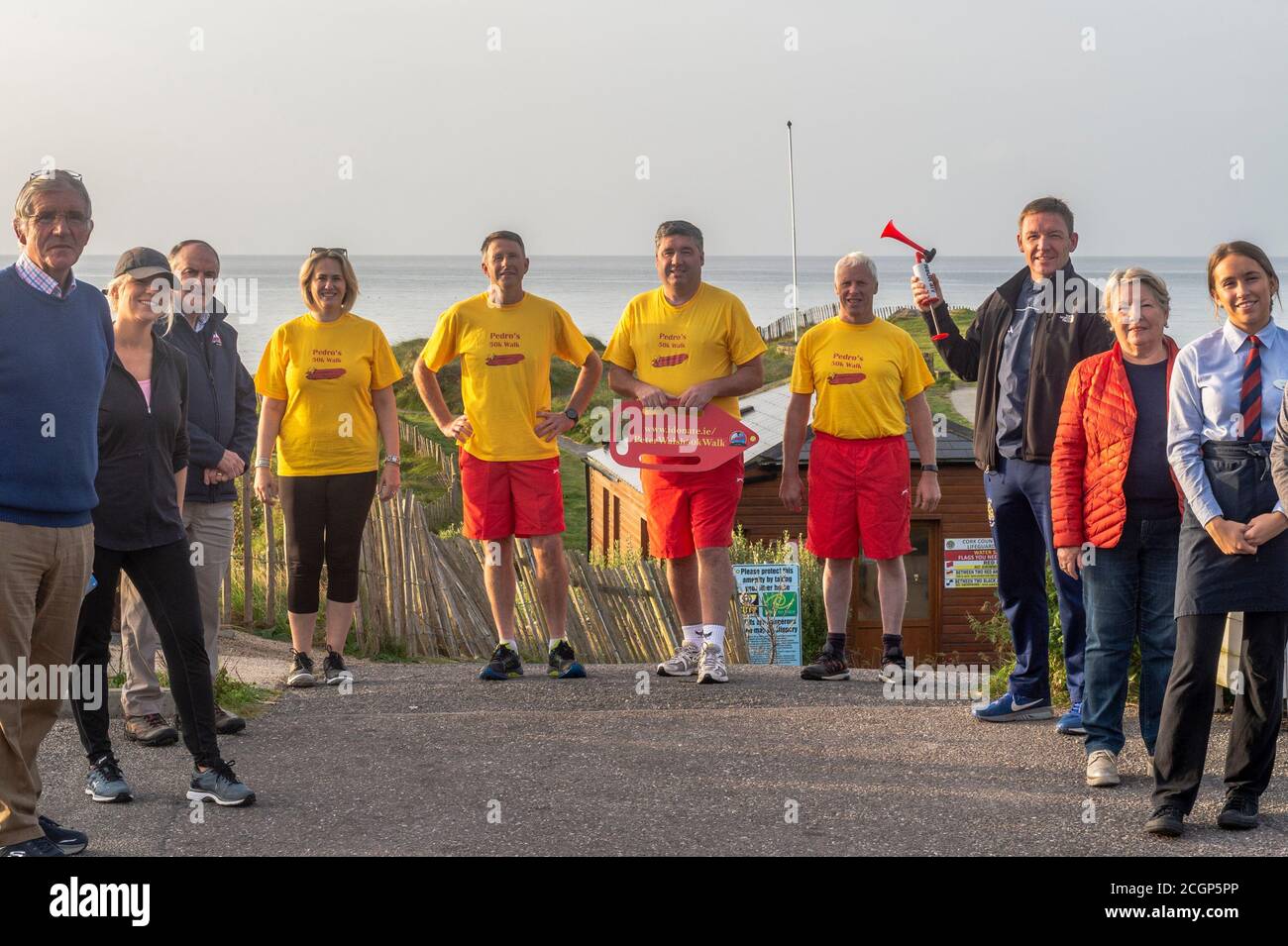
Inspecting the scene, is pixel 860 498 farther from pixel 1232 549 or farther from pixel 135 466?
pixel 135 466

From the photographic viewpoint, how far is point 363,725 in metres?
6.51

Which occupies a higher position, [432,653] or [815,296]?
[815,296]

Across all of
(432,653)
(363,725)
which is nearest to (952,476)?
(432,653)

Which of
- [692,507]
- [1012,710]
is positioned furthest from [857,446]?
[1012,710]

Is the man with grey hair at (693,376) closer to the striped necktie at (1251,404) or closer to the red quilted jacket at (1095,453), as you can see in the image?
the red quilted jacket at (1095,453)

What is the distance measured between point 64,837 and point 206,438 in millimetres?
2346

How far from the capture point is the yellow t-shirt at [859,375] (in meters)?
7.43

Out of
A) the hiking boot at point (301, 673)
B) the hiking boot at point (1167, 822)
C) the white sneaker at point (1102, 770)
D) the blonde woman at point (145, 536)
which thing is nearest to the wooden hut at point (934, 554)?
the hiking boot at point (301, 673)

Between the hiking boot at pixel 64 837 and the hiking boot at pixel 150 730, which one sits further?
the hiking boot at pixel 150 730

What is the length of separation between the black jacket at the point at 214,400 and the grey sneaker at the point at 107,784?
1.56 m

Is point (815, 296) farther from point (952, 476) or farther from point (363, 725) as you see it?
point (363, 725)

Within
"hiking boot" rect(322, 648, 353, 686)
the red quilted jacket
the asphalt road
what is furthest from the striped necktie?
"hiking boot" rect(322, 648, 353, 686)

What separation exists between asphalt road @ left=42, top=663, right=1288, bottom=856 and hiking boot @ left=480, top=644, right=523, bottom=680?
29 centimetres
